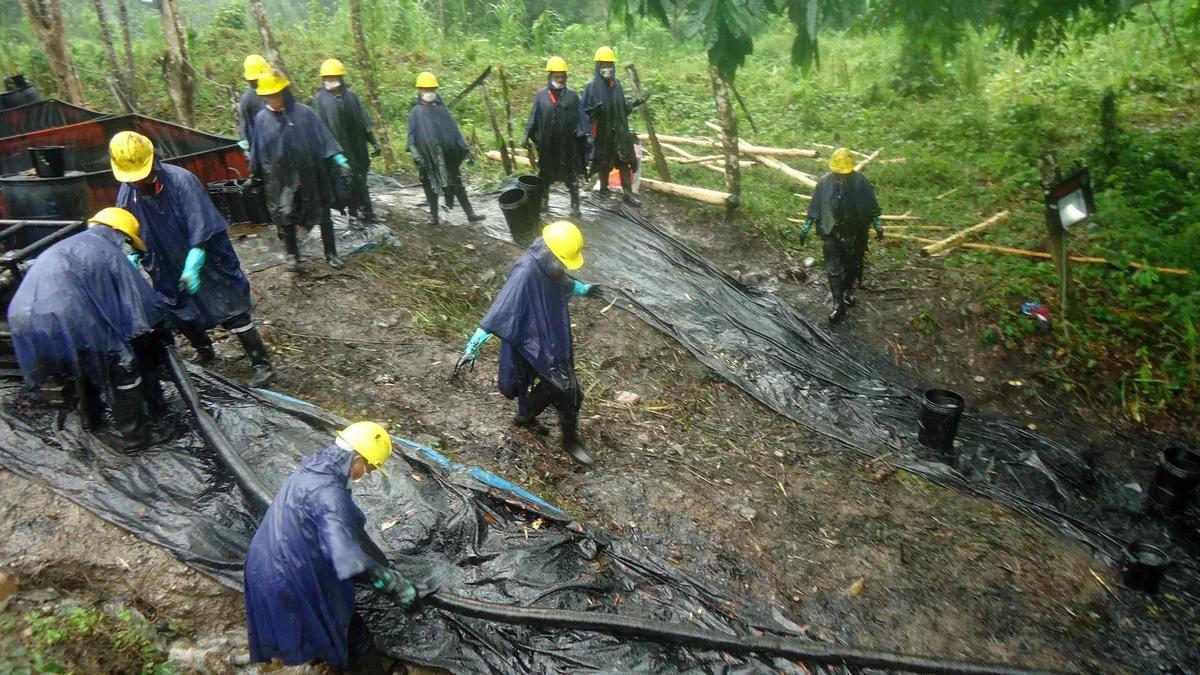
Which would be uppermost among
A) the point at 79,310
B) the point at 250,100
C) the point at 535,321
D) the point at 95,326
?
the point at 250,100

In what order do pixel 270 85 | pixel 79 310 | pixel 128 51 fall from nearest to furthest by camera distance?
pixel 79 310 < pixel 270 85 < pixel 128 51

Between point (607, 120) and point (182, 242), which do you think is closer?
point (182, 242)

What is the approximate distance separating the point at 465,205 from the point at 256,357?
11.9 ft

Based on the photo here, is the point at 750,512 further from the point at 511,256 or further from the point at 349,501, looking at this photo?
the point at 511,256

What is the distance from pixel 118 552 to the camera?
11.9 feet

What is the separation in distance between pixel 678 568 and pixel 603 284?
11.8ft

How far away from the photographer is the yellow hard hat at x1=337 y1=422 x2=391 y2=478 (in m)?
2.98

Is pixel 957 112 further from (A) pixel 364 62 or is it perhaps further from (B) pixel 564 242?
(B) pixel 564 242

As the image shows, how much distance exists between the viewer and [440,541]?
12.9 feet

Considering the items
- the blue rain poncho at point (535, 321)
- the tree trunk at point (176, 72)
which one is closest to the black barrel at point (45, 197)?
the blue rain poncho at point (535, 321)

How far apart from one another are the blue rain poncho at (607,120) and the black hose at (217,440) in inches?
207

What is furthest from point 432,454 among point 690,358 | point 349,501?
point 690,358

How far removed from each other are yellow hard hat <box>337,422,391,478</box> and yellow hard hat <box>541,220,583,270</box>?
174cm

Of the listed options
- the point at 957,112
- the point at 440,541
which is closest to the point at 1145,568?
the point at 440,541
